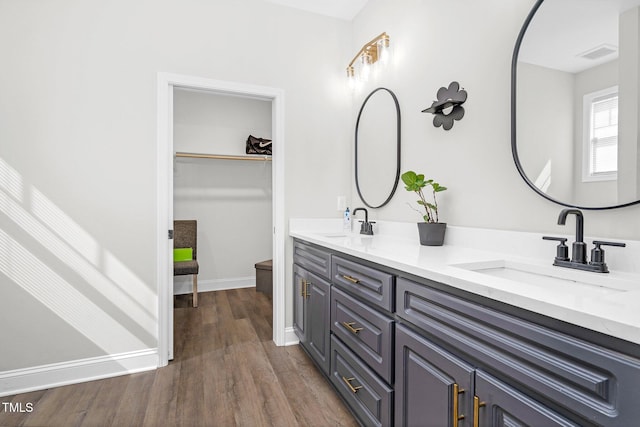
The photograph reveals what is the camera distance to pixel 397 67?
226 centimetres

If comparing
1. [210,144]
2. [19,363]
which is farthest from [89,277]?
[210,144]

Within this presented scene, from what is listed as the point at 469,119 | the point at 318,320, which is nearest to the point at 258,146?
the point at 318,320

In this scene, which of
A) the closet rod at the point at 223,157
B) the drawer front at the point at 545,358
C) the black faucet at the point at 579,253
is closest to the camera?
the drawer front at the point at 545,358

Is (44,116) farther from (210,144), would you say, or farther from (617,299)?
(617,299)

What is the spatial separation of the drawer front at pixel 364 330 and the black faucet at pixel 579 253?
65 cm

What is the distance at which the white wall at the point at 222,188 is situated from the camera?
4.02 metres

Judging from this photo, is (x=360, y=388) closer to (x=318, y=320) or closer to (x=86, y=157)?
(x=318, y=320)

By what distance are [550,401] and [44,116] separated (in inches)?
109

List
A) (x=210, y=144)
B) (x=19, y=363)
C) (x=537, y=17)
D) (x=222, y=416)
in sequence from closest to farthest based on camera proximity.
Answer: (x=537, y=17) → (x=222, y=416) → (x=19, y=363) → (x=210, y=144)

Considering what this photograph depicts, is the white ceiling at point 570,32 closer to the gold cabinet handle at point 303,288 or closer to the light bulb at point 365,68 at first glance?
the light bulb at point 365,68

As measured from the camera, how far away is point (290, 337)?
2639mm

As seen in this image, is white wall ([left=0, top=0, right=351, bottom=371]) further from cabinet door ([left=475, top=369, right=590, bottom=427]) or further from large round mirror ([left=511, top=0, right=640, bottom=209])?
cabinet door ([left=475, top=369, right=590, bottom=427])

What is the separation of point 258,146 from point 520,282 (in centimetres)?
353

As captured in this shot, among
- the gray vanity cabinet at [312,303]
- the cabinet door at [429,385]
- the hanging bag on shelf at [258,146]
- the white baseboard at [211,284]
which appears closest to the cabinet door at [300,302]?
the gray vanity cabinet at [312,303]
